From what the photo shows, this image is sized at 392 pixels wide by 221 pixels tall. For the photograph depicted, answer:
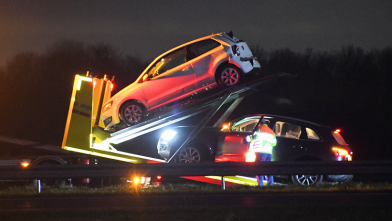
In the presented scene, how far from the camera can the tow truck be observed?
9.34 meters

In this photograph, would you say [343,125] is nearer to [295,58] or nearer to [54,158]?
[295,58]

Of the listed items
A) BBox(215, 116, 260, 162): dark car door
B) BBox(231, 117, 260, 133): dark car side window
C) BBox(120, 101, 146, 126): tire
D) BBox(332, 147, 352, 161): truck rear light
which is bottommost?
BBox(332, 147, 352, 161): truck rear light

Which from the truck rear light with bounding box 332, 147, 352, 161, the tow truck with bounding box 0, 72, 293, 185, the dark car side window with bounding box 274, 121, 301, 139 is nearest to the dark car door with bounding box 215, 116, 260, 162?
the tow truck with bounding box 0, 72, 293, 185

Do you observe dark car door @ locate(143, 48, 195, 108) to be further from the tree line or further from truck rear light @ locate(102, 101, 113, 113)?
the tree line

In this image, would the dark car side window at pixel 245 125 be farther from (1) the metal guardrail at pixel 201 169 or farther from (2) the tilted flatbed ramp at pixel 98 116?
(1) the metal guardrail at pixel 201 169

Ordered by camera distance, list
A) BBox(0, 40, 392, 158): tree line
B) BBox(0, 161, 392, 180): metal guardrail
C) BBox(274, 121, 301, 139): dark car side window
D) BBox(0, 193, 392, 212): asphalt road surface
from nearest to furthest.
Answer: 1. BBox(0, 193, 392, 212): asphalt road surface
2. BBox(0, 161, 392, 180): metal guardrail
3. BBox(274, 121, 301, 139): dark car side window
4. BBox(0, 40, 392, 158): tree line

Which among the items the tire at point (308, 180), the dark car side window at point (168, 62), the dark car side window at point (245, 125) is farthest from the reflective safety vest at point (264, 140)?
the dark car side window at point (168, 62)

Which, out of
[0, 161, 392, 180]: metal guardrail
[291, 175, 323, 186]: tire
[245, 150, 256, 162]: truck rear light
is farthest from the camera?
[245, 150, 256, 162]: truck rear light

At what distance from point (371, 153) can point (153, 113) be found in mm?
12475

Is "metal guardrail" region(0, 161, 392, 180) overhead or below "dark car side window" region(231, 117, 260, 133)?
below

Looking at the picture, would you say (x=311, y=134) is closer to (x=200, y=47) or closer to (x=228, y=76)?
(x=228, y=76)

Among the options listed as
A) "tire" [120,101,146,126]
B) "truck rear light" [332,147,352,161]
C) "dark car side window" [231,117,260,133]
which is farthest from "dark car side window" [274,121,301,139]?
"tire" [120,101,146,126]

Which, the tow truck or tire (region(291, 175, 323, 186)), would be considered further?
tire (region(291, 175, 323, 186))

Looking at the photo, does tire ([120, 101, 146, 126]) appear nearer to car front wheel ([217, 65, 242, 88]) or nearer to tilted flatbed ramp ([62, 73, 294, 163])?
tilted flatbed ramp ([62, 73, 294, 163])
